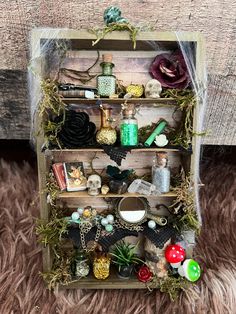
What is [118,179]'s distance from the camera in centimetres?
100

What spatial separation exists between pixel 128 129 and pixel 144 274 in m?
0.36

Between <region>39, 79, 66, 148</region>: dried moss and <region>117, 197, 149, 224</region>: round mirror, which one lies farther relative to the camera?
<region>117, 197, 149, 224</region>: round mirror

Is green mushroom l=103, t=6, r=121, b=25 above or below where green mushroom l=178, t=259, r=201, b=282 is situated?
above

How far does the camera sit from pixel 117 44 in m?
0.96

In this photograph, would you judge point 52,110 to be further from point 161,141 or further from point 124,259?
point 124,259


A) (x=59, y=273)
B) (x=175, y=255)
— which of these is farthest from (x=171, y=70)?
(x=59, y=273)

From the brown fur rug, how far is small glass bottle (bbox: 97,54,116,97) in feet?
1.45

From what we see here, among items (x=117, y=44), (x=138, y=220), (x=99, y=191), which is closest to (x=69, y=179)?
(x=99, y=191)

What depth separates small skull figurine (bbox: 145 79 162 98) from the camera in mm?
956

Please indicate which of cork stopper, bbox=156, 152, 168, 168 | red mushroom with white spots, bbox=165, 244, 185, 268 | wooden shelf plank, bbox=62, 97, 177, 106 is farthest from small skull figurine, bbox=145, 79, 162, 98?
red mushroom with white spots, bbox=165, 244, 185, 268

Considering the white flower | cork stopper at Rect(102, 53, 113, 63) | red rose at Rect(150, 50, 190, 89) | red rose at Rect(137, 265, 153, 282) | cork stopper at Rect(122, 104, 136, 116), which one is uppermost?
cork stopper at Rect(102, 53, 113, 63)

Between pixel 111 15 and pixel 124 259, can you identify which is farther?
pixel 124 259

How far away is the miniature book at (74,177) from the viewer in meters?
0.99

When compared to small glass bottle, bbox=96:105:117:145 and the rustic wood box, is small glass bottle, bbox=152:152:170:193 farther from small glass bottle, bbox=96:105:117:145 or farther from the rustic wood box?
small glass bottle, bbox=96:105:117:145
